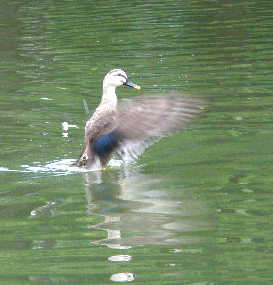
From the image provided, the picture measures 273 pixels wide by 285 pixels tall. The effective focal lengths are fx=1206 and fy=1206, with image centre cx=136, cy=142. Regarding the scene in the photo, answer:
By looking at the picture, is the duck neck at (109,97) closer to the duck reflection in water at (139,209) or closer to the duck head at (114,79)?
→ the duck head at (114,79)

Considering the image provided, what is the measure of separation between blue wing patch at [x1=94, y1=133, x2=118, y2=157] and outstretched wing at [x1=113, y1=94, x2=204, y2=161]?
0.46ft

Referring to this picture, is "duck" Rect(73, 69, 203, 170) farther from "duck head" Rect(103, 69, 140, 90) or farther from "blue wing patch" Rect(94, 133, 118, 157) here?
"duck head" Rect(103, 69, 140, 90)

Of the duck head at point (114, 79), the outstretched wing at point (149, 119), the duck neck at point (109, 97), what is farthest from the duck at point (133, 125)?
the duck head at point (114, 79)

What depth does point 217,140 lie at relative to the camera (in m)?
11.9

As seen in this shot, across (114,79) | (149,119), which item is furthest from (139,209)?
(114,79)

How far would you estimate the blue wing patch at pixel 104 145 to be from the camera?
1116 centimetres

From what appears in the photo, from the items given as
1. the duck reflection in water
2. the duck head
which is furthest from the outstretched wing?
the duck head

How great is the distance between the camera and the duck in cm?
1055

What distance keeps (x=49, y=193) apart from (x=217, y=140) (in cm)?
232

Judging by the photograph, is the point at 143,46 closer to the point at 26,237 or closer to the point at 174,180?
the point at 174,180

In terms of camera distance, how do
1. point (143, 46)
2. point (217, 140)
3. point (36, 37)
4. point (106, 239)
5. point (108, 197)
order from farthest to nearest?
point (36, 37)
point (143, 46)
point (217, 140)
point (108, 197)
point (106, 239)

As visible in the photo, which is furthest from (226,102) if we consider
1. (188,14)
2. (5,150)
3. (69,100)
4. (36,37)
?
(188,14)

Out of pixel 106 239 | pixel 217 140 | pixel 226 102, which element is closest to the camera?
pixel 106 239

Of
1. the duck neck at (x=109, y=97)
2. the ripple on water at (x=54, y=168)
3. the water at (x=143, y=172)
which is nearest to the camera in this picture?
the water at (x=143, y=172)
